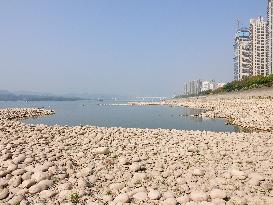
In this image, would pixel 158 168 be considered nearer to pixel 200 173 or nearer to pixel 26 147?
pixel 200 173

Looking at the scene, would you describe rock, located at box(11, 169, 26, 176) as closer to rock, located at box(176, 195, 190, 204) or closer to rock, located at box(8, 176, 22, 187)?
rock, located at box(8, 176, 22, 187)

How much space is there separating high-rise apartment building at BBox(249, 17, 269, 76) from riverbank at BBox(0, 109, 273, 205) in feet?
544

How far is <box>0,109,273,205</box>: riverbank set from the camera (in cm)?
959

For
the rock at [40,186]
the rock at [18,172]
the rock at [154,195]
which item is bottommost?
the rock at [154,195]

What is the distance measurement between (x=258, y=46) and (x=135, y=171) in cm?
17812

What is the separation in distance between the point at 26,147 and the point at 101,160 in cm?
328

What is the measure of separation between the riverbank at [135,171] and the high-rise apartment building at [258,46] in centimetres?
16594

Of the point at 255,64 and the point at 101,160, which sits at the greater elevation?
the point at 255,64

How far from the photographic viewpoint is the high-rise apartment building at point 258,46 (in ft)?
570

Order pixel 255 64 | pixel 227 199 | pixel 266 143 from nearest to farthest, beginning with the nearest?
pixel 227 199 → pixel 266 143 → pixel 255 64

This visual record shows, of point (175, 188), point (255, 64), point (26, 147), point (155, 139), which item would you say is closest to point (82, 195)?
point (175, 188)

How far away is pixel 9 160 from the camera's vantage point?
12.4 meters

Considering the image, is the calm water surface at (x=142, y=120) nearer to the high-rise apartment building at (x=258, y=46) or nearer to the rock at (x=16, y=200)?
the rock at (x=16, y=200)

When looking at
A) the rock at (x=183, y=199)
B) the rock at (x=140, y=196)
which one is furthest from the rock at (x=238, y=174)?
the rock at (x=140, y=196)
